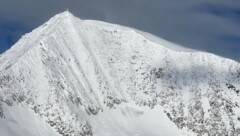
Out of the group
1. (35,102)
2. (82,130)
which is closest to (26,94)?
(35,102)

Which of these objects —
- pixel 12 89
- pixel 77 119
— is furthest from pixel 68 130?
pixel 12 89

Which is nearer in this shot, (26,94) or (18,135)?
(18,135)

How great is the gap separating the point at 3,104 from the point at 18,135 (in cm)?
820

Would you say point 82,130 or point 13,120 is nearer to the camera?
point 13,120

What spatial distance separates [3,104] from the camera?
181 meters

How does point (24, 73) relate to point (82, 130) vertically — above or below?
above

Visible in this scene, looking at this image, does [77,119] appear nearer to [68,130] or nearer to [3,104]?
[68,130]

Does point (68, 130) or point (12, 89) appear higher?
point (12, 89)

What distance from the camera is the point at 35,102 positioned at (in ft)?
637

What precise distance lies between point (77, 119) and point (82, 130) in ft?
9.71

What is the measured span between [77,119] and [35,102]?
11.7m

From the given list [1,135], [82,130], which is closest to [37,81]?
[82,130]

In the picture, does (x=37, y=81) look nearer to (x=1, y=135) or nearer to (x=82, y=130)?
(x=82, y=130)

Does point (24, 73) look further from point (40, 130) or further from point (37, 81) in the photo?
point (40, 130)
